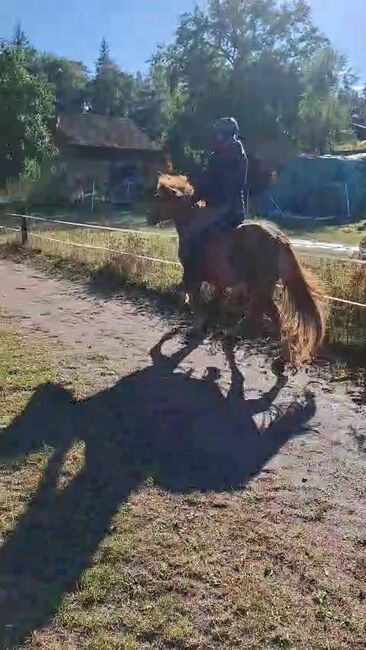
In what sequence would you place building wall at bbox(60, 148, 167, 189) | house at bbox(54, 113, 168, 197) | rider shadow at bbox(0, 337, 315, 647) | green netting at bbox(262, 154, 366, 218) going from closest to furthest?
1. rider shadow at bbox(0, 337, 315, 647)
2. green netting at bbox(262, 154, 366, 218)
3. building wall at bbox(60, 148, 167, 189)
4. house at bbox(54, 113, 168, 197)

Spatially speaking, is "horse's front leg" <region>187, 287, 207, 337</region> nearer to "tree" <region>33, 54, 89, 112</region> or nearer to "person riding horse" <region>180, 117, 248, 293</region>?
"person riding horse" <region>180, 117, 248, 293</region>

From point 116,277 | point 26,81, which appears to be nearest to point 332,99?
point 26,81

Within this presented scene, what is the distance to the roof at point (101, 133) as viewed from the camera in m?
37.4

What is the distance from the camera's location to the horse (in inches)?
208

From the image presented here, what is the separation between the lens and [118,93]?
67.6 metres

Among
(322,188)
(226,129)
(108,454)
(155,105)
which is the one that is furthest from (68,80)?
(108,454)

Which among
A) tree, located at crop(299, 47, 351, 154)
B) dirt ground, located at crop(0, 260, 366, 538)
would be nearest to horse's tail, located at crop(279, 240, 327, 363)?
dirt ground, located at crop(0, 260, 366, 538)

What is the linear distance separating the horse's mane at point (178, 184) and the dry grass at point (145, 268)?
1.91 meters

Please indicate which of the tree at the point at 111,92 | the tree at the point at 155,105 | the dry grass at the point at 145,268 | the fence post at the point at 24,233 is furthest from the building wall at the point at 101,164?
the tree at the point at 111,92

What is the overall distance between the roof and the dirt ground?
31.8 m

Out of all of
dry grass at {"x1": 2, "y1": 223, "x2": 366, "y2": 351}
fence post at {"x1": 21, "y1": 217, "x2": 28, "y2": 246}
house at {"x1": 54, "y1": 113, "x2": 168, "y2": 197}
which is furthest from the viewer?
house at {"x1": 54, "y1": 113, "x2": 168, "y2": 197}

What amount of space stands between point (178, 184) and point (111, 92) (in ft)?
218

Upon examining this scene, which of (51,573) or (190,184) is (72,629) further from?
(190,184)

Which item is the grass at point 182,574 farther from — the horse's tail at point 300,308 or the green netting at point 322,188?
the green netting at point 322,188
